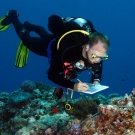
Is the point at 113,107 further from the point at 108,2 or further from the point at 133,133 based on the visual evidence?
the point at 108,2

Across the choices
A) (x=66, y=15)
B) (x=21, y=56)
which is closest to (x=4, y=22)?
(x=21, y=56)

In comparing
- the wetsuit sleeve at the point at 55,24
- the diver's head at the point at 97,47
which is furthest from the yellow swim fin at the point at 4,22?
the diver's head at the point at 97,47

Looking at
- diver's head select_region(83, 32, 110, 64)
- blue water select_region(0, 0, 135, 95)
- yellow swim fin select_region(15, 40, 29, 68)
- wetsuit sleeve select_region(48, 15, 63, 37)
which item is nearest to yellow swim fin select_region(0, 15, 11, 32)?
yellow swim fin select_region(15, 40, 29, 68)

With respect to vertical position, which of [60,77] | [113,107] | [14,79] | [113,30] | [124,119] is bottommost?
[124,119]

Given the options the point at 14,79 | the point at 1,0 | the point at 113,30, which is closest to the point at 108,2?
the point at 113,30

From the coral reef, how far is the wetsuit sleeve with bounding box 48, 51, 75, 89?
36.2 inches

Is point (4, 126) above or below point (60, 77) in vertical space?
below

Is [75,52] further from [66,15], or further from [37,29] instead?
[66,15]

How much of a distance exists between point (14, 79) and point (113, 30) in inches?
2821

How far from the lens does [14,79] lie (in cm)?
13200

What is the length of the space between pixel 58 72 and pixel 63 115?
9.17ft

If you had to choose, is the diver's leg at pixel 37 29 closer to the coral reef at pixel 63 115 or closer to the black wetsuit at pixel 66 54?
the coral reef at pixel 63 115

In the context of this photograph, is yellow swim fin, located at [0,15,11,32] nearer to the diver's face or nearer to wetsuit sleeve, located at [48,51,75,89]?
wetsuit sleeve, located at [48,51,75,89]

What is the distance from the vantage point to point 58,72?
4844 mm
